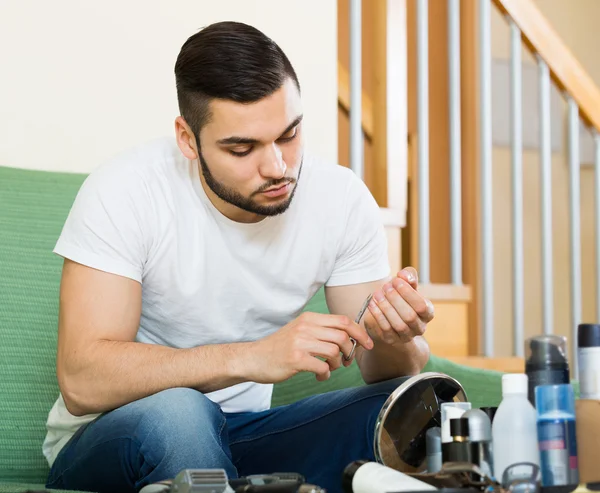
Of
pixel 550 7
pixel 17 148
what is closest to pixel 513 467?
pixel 17 148

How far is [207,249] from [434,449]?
0.52 metres

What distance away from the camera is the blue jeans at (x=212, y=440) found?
1139 mm

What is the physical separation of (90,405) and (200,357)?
0.17 meters

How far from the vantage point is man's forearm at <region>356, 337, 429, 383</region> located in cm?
142

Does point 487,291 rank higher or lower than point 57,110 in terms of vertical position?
lower

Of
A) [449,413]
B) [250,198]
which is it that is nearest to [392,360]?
[250,198]

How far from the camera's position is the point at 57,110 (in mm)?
1872

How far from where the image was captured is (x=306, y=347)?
1.20m

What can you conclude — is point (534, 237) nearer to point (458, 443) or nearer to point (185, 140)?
point (185, 140)

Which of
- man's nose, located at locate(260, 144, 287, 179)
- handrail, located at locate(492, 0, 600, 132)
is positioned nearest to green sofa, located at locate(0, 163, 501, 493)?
man's nose, located at locate(260, 144, 287, 179)

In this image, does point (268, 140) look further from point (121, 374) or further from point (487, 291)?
point (487, 291)

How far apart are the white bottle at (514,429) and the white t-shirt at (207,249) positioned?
21.9 inches

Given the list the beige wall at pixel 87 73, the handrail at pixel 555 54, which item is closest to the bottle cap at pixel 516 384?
the beige wall at pixel 87 73

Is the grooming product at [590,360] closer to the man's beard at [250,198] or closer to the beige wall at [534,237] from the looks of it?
the man's beard at [250,198]
